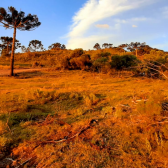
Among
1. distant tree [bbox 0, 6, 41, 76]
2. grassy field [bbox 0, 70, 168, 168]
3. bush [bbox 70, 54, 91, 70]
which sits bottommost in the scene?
grassy field [bbox 0, 70, 168, 168]

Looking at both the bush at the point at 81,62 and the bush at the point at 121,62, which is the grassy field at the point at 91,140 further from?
the bush at the point at 81,62

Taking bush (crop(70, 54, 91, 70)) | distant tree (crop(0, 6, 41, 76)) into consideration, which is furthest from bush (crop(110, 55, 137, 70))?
distant tree (crop(0, 6, 41, 76))

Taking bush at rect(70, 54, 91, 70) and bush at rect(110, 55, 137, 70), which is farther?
bush at rect(70, 54, 91, 70)

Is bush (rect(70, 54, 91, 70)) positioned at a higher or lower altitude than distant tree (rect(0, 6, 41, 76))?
lower

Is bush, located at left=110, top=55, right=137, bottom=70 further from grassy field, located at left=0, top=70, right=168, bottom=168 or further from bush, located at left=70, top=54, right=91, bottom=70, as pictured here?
grassy field, located at left=0, top=70, right=168, bottom=168

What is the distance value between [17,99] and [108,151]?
5412 mm

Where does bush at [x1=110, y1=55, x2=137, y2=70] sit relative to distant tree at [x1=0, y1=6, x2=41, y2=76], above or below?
below

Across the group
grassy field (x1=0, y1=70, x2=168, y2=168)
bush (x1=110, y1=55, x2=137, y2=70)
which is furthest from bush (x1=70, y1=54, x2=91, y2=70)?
grassy field (x1=0, y1=70, x2=168, y2=168)

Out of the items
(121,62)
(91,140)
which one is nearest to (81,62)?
(121,62)

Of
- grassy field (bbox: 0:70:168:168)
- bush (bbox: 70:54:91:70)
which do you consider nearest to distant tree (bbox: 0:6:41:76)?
bush (bbox: 70:54:91:70)

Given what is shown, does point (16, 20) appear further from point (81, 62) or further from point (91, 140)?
point (91, 140)

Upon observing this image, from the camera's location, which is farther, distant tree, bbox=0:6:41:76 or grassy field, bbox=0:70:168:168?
distant tree, bbox=0:6:41:76

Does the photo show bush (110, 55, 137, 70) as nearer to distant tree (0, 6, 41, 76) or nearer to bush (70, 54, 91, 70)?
bush (70, 54, 91, 70)

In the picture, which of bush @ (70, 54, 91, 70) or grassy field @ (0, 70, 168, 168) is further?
bush @ (70, 54, 91, 70)
